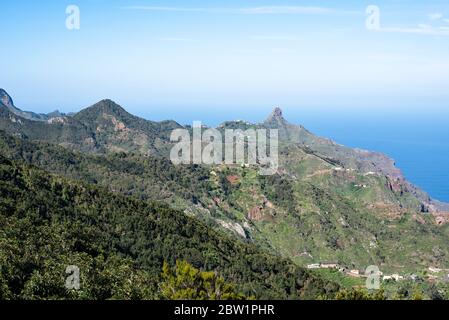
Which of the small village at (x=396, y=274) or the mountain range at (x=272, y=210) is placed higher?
the mountain range at (x=272, y=210)

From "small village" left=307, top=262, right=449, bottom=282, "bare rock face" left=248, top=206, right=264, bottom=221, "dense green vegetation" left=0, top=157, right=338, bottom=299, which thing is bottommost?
"small village" left=307, top=262, right=449, bottom=282

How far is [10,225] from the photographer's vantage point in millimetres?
42000

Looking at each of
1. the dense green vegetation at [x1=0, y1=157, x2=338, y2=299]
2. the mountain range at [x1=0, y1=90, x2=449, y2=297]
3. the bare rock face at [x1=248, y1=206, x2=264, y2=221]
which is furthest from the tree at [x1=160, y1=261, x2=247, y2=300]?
the bare rock face at [x1=248, y1=206, x2=264, y2=221]

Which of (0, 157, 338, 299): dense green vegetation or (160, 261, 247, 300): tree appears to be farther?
(0, 157, 338, 299): dense green vegetation

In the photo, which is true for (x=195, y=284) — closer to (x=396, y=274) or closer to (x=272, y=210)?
(x=396, y=274)

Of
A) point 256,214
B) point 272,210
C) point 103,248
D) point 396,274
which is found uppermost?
point 103,248

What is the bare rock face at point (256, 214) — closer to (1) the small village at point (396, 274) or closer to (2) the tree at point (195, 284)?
(1) the small village at point (396, 274)

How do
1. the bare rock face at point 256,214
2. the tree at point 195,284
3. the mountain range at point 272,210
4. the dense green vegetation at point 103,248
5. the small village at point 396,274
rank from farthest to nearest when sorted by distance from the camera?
the bare rock face at point 256,214 → the mountain range at point 272,210 → the small village at point 396,274 → the dense green vegetation at point 103,248 → the tree at point 195,284

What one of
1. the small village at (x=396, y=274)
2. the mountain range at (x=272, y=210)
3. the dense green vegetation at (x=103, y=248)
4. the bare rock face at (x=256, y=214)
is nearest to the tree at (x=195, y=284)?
the dense green vegetation at (x=103, y=248)

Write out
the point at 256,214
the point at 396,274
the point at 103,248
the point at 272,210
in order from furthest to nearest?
the point at 272,210 → the point at 256,214 → the point at 396,274 → the point at 103,248

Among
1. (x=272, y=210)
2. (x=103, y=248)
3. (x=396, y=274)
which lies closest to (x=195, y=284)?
(x=103, y=248)

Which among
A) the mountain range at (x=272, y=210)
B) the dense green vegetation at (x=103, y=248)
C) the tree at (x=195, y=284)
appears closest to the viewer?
the tree at (x=195, y=284)

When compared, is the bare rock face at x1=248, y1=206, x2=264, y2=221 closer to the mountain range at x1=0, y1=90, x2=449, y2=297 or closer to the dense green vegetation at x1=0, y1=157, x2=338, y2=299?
the mountain range at x1=0, y1=90, x2=449, y2=297
